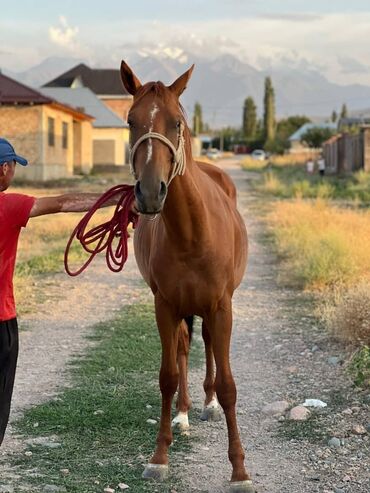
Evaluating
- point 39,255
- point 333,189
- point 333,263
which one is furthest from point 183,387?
point 333,189

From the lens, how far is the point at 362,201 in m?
23.9

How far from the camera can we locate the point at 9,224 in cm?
413

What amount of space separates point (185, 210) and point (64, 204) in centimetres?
65

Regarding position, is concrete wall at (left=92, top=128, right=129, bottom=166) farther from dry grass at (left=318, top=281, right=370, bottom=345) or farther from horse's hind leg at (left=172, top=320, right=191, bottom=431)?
horse's hind leg at (left=172, top=320, right=191, bottom=431)

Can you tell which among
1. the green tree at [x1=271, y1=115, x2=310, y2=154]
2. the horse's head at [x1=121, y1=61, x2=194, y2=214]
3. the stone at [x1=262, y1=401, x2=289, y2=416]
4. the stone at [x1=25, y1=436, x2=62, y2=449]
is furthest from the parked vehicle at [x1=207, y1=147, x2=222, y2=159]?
the horse's head at [x1=121, y1=61, x2=194, y2=214]

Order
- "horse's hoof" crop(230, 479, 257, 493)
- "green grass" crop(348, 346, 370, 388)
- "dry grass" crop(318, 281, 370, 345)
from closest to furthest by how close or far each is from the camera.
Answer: "horse's hoof" crop(230, 479, 257, 493) < "green grass" crop(348, 346, 370, 388) < "dry grass" crop(318, 281, 370, 345)

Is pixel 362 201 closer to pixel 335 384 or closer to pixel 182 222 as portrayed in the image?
pixel 335 384

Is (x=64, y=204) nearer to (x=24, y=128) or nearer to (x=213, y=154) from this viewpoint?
(x=24, y=128)

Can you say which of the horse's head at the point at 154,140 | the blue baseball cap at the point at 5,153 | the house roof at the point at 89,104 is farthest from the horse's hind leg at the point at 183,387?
the house roof at the point at 89,104

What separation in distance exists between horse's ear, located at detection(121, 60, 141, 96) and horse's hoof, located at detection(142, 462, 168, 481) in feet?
6.95

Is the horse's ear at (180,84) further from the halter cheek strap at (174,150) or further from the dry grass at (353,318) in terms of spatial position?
the dry grass at (353,318)

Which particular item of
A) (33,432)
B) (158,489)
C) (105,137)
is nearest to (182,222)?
(158,489)

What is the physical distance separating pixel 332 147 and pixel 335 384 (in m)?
35.1

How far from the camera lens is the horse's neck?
436cm
